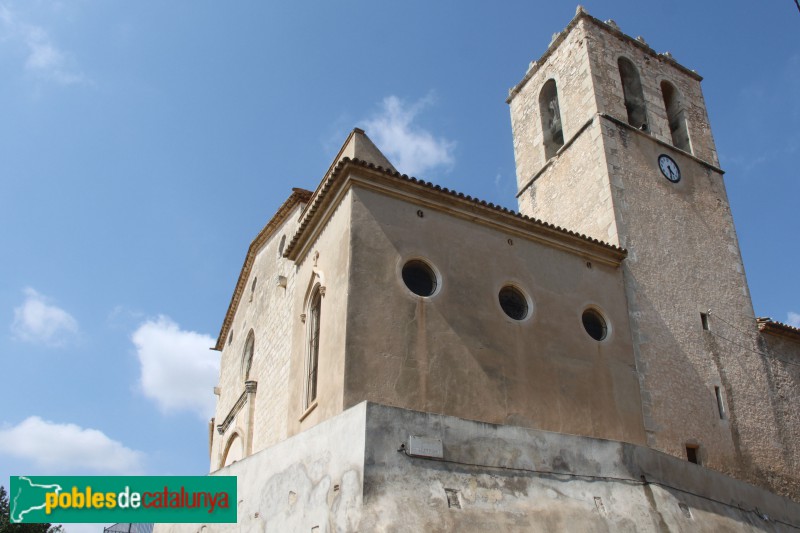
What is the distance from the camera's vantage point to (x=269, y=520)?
9438 mm

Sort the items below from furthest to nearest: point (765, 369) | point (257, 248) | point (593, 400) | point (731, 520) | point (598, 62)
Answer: point (257, 248) → point (598, 62) → point (765, 369) → point (593, 400) → point (731, 520)

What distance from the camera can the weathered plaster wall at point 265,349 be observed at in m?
14.0

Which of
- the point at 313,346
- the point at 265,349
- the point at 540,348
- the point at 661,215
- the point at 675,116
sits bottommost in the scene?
the point at 540,348

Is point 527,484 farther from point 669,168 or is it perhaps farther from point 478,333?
point 669,168

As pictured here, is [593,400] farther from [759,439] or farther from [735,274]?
[735,274]

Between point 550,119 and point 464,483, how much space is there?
38.7 ft

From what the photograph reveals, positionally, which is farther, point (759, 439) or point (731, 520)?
point (759, 439)

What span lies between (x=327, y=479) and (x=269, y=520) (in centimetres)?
144

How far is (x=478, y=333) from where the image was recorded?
10.8 meters

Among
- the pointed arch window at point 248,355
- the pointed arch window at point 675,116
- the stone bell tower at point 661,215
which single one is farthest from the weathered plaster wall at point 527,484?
the pointed arch window at point 248,355

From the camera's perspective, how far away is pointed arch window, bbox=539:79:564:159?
17.6m

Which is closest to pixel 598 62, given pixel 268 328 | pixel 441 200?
pixel 441 200

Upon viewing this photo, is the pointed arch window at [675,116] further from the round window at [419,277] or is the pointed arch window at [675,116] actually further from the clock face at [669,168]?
the round window at [419,277]

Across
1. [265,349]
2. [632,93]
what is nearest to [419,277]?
[265,349]
